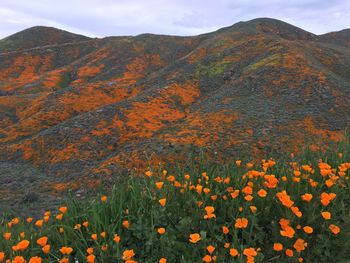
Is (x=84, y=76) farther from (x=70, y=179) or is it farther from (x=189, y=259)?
(x=189, y=259)

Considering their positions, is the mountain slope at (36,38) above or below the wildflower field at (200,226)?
above

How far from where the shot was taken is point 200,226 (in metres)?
4.82

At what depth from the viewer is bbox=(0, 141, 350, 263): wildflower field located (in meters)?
4.28

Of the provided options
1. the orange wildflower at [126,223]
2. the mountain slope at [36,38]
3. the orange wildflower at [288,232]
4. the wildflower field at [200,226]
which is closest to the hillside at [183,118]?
the wildflower field at [200,226]

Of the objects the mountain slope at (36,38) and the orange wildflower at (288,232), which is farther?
the mountain slope at (36,38)

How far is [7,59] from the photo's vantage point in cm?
5525

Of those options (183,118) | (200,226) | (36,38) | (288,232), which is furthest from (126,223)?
(36,38)

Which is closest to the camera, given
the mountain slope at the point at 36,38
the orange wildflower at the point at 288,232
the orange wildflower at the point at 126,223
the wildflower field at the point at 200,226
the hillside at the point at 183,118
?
the orange wildflower at the point at 288,232

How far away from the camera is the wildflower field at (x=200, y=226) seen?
14.0 feet

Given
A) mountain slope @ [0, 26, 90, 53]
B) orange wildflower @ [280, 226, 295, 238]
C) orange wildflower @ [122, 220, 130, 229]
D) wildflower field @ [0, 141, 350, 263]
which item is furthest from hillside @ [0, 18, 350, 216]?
mountain slope @ [0, 26, 90, 53]

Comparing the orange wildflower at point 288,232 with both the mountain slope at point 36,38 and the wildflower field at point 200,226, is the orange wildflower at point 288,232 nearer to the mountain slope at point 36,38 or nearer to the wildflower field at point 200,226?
the wildflower field at point 200,226

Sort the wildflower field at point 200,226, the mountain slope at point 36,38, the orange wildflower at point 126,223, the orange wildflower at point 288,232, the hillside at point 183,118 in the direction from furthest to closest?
the mountain slope at point 36,38 → the hillside at point 183,118 → the orange wildflower at point 126,223 → the wildflower field at point 200,226 → the orange wildflower at point 288,232

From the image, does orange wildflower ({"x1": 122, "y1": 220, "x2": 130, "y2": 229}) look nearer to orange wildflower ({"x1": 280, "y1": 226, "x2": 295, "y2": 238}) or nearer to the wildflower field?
the wildflower field

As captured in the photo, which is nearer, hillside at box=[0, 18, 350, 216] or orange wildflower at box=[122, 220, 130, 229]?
orange wildflower at box=[122, 220, 130, 229]
